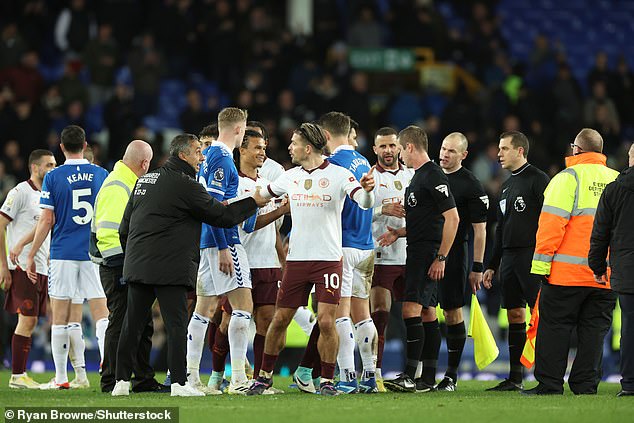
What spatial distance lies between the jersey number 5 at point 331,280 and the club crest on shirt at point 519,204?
272cm

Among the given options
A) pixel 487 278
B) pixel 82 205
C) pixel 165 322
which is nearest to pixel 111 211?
pixel 82 205

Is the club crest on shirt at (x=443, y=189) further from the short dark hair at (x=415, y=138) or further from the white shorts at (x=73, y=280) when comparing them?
the white shorts at (x=73, y=280)

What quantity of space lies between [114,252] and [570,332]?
16.2 ft

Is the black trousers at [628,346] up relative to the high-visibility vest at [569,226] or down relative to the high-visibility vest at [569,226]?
down

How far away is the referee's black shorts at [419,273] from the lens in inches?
472

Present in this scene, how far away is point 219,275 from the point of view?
11469 mm

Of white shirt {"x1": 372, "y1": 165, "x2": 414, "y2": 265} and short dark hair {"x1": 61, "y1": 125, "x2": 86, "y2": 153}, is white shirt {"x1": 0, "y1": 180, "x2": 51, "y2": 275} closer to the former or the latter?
short dark hair {"x1": 61, "y1": 125, "x2": 86, "y2": 153}

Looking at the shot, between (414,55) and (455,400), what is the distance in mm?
15753

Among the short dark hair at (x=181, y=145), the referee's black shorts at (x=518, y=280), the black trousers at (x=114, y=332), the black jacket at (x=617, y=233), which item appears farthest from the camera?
the referee's black shorts at (x=518, y=280)

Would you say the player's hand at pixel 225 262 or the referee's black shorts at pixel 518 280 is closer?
the player's hand at pixel 225 262

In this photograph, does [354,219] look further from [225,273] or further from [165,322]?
[165,322]

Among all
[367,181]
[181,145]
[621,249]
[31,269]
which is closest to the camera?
[367,181]

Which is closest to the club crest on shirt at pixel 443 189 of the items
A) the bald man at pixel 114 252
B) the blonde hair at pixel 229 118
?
the blonde hair at pixel 229 118

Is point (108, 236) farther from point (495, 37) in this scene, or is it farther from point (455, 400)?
point (495, 37)
